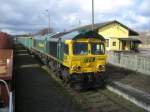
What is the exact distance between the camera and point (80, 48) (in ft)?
50.6

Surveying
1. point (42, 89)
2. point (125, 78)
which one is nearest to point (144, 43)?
point (125, 78)

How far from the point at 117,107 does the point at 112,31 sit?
39.2m

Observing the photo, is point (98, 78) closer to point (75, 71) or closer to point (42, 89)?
point (75, 71)

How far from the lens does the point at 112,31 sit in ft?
165

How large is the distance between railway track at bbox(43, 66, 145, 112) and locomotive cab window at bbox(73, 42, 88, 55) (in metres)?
2.06

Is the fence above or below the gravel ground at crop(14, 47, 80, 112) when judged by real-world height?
above

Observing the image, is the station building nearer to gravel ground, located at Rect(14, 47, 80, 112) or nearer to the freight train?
gravel ground, located at Rect(14, 47, 80, 112)

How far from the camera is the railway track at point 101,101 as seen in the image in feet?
38.3

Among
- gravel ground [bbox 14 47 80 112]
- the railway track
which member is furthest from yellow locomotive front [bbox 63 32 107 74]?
gravel ground [bbox 14 47 80 112]

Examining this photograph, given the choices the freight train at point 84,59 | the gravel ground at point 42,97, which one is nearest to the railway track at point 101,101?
the gravel ground at point 42,97

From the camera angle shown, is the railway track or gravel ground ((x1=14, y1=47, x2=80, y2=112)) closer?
the railway track

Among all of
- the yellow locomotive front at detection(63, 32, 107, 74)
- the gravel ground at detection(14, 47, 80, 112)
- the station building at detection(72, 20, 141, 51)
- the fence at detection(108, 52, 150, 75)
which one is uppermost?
the station building at detection(72, 20, 141, 51)

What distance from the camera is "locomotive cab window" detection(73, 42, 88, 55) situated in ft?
50.1

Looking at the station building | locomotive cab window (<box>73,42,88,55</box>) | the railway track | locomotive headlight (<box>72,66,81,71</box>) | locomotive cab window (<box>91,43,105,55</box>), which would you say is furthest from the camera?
the station building
